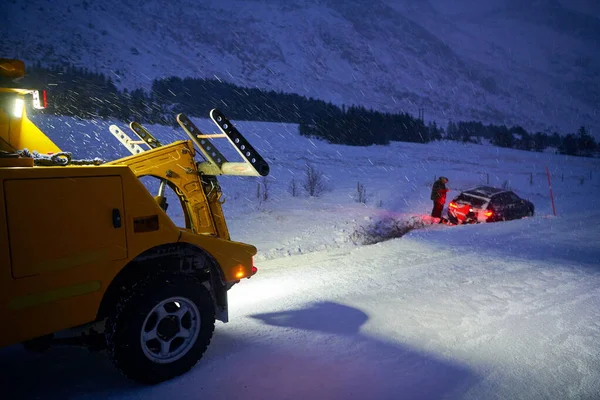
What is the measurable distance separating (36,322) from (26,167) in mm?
1132

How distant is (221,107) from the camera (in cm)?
5038

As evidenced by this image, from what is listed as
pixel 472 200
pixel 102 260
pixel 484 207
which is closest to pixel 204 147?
pixel 102 260

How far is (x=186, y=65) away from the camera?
377ft

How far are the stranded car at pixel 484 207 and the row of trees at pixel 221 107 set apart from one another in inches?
1178

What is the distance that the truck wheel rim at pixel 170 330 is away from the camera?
3.35m

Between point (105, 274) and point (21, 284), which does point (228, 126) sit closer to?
point (105, 274)

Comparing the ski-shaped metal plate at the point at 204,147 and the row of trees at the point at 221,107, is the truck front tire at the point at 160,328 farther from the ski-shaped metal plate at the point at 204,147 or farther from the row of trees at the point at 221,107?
the row of trees at the point at 221,107

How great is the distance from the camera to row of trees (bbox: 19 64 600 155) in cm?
3509

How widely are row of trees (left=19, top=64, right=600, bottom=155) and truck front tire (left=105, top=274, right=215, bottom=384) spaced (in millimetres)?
32655

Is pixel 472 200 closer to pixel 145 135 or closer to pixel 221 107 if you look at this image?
pixel 145 135

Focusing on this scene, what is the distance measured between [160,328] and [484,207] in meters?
12.1

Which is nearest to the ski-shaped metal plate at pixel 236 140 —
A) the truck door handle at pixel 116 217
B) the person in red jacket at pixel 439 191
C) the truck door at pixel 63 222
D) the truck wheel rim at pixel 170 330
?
the truck door at pixel 63 222

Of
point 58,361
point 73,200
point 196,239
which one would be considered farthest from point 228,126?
point 58,361

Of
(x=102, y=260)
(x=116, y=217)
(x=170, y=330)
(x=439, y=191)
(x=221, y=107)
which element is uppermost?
(x=221, y=107)
